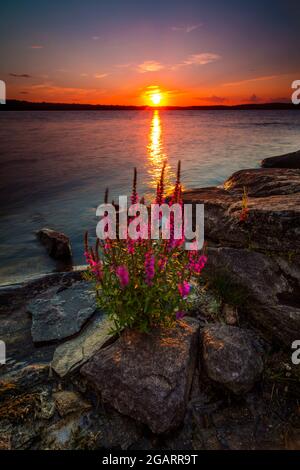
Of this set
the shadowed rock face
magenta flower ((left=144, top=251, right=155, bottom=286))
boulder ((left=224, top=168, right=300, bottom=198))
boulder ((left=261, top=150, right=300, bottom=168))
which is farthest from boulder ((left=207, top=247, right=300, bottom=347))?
boulder ((left=261, top=150, right=300, bottom=168))

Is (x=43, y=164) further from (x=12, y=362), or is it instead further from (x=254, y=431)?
(x=254, y=431)

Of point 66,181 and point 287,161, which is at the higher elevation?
point 287,161

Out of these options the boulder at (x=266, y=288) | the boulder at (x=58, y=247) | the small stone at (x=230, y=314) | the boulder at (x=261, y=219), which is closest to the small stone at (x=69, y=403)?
the small stone at (x=230, y=314)

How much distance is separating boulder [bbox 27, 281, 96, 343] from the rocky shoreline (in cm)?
2

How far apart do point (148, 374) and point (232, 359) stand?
1.20 m

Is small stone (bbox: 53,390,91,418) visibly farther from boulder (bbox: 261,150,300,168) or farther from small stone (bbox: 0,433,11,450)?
boulder (bbox: 261,150,300,168)

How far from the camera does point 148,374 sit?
13.3 feet

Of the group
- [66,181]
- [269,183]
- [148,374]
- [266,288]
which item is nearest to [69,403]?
[148,374]

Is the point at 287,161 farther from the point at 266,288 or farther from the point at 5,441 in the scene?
the point at 5,441

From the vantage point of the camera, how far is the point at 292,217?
5.83 metres

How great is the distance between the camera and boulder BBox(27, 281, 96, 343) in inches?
211

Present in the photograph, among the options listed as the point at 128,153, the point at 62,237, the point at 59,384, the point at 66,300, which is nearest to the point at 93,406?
the point at 59,384

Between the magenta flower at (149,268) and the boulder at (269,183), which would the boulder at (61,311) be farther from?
the boulder at (269,183)
